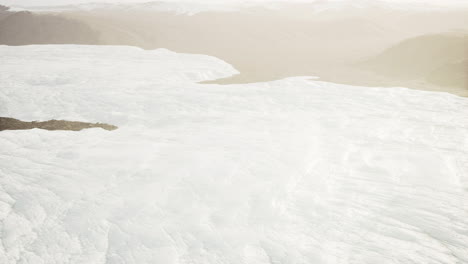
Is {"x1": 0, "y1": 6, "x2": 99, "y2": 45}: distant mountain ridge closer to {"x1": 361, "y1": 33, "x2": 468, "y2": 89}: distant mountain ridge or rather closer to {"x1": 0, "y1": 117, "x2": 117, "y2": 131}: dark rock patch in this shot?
{"x1": 0, "y1": 117, "x2": 117, "y2": 131}: dark rock patch

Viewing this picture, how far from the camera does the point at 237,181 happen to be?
5.27 meters

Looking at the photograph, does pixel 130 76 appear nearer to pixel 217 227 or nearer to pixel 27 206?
pixel 27 206

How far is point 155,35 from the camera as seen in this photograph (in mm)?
38125

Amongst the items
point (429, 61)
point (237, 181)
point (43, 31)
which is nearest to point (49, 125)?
point (237, 181)

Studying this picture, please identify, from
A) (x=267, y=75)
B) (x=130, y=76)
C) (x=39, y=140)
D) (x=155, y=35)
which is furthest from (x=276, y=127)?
(x=155, y=35)

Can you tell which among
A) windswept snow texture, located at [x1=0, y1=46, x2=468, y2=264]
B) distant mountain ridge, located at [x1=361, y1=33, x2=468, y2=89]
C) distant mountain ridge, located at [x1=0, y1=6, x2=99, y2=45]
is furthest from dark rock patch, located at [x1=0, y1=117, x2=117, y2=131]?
distant mountain ridge, located at [x1=0, y1=6, x2=99, y2=45]

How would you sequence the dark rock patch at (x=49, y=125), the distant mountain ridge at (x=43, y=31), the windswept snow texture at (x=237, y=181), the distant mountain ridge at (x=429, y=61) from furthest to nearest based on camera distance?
the distant mountain ridge at (x=43, y=31)
the distant mountain ridge at (x=429, y=61)
the dark rock patch at (x=49, y=125)
the windswept snow texture at (x=237, y=181)

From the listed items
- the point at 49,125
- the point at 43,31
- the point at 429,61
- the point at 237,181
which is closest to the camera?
the point at 237,181

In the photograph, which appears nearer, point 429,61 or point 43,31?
point 429,61

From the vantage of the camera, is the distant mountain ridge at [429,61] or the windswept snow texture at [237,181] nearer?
the windswept snow texture at [237,181]

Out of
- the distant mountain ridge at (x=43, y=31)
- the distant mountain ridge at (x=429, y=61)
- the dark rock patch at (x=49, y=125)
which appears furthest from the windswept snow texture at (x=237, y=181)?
the distant mountain ridge at (x=43, y=31)

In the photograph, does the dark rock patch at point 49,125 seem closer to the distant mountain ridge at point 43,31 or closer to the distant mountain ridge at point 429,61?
the distant mountain ridge at point 429,61

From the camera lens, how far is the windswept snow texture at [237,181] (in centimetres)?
371

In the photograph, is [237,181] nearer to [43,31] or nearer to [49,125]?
→ [49,125]
